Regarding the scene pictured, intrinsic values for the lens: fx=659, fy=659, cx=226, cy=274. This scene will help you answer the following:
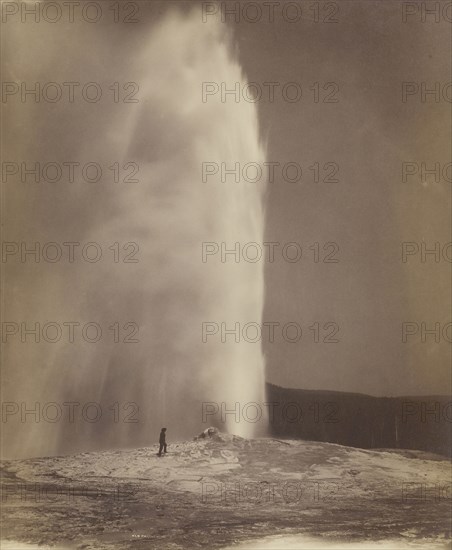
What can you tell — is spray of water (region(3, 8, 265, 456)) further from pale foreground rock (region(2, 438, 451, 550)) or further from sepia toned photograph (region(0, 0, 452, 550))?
pale foreground rock (region(2, 438, 451, 550))

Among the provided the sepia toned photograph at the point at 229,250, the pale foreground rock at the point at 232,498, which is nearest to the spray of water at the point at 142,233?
the sepia toned photograph at the point at 229,250

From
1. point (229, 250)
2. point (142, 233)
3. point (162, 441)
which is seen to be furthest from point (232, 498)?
point (142, 233)

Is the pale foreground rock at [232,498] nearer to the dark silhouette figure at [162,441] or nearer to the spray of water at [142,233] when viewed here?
the dark silhouette figure at [162,441]

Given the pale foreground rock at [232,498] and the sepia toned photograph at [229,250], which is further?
the sepia toned photograph at [229,250]

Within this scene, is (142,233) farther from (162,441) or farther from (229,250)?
(162,441)

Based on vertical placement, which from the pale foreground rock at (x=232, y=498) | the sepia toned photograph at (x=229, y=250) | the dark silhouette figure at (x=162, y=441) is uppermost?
the sepia toned photograph at (x=229, y=250)

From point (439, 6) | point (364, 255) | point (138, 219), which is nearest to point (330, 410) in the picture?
point (364, 255)
